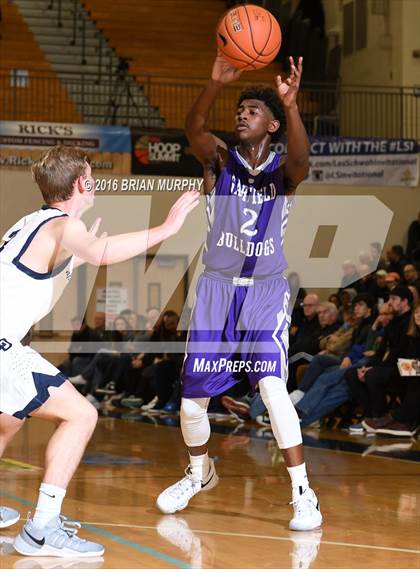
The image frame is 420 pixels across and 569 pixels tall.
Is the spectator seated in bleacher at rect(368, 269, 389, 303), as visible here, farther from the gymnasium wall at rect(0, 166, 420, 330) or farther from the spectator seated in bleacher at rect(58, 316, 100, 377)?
the spectator seated in bleacher at rect(58, 316, 100, 377)

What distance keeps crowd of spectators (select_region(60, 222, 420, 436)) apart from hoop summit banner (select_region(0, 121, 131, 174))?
2742 mm

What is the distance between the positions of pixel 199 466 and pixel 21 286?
6.20 ft

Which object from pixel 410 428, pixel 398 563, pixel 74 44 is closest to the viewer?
pixel 398 563

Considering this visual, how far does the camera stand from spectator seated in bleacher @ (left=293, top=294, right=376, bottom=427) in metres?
10.6

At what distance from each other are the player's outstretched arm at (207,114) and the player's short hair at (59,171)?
1.05 metres

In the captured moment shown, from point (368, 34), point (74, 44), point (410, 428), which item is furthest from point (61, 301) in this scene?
point (410, 428)

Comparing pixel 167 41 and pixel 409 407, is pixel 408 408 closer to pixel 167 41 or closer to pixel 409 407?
pixel 409 407

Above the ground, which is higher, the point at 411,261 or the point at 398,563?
the point at 398,563

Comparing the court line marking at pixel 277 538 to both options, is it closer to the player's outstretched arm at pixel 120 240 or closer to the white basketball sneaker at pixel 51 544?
the white basketball sneaker at pixel 51 544

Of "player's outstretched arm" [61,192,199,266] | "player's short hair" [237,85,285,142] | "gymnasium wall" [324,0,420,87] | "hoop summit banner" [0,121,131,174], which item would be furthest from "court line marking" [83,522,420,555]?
"gymnasium wall" [324,0,420,87]

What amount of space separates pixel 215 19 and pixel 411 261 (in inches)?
399

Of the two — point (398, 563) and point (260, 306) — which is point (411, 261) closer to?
point (260, 306)

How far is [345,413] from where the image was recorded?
10.8m

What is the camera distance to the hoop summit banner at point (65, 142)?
54.2 ft
